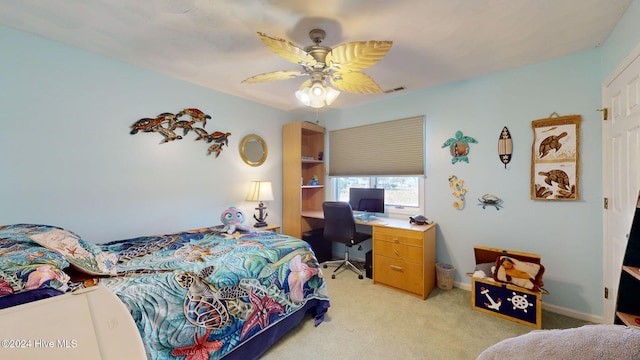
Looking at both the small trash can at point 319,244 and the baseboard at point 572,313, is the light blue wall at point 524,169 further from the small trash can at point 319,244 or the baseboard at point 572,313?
the small trash can at point 319,244

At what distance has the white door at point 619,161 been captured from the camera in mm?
1511

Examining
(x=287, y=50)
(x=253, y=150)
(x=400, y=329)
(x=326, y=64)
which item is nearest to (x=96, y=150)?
(x=253, y=150)

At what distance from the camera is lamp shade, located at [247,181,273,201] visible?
10.5ft

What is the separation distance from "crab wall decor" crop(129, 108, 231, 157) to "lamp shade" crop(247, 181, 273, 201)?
24.6 inches

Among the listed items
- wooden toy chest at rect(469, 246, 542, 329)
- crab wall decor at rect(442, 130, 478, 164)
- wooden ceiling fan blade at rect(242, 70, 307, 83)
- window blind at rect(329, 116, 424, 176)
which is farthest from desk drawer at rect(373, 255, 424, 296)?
wooden ceiling fan blade at rect(242, 70, 307, 83)

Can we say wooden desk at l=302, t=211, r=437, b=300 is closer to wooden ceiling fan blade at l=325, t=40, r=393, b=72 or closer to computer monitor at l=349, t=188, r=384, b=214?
computer monitor at l=349, t=188, r=384, b=214

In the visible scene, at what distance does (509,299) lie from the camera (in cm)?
215

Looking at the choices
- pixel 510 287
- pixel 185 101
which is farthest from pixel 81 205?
pixel 510 287

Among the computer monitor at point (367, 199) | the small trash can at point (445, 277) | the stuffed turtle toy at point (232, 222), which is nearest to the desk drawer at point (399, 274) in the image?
the small trash can at point (445, 277)

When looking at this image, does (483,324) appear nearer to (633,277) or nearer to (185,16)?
(633,277)

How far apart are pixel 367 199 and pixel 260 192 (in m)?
1.48

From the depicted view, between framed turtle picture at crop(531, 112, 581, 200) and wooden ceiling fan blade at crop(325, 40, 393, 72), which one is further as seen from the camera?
framed turtle picture at crop(531, 112, 581, 200)

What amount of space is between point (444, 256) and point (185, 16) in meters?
3.39

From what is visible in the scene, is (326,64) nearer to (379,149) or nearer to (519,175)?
(379,149)
